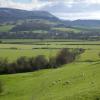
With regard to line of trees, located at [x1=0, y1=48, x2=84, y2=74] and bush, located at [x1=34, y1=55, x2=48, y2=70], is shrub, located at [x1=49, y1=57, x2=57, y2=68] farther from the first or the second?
bush, located at [x1=34, y1=55, x2=48, y2=70]

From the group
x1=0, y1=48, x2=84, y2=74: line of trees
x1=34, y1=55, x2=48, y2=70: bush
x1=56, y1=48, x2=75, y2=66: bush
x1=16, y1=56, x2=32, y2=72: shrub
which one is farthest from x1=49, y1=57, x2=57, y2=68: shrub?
x1=16, y1=56, x2=32, y2=72: shrub

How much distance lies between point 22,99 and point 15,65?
238ft

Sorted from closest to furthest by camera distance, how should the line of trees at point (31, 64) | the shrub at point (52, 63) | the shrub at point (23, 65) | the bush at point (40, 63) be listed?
the line of trees at point (31, 64) < the shrub at point (23, 65) < the bush at point (40, 63) < the shrub at point (52, 63)

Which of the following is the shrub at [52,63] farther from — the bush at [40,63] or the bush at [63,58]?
the bush at [40,63]

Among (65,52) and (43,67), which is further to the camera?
(65,52)

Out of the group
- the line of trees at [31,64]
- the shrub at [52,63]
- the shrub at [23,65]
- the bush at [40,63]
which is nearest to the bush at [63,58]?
the line of trees at [31,64]

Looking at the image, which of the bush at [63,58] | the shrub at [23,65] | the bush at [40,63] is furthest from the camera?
the bush at [63,58]

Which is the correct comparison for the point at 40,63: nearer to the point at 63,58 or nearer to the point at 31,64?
the point at 31,64

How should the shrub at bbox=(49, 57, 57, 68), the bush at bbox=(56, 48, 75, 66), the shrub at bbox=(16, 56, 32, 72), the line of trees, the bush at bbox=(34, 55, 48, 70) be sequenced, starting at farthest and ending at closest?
1. the bush at bbox=(56, 48, 75, 66)
2. the shrub at bbox=(49, 57, 57, 68)
3. the bush at bbox=(34, 55, 48, 70)
4. the shrub at bbox=(16, 56, 32, 72)
5. the line of trees

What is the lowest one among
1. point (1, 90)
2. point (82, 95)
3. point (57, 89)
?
point (1, 90)

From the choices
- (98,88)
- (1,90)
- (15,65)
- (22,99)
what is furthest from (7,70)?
(98,88)

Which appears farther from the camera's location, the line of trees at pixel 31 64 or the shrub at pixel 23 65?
the shrub at pixel 23 65

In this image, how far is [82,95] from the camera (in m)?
34.2

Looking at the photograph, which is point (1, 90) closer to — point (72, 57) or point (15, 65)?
point (15, 65)
